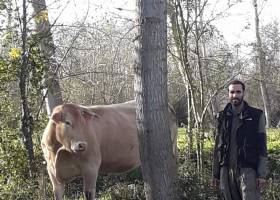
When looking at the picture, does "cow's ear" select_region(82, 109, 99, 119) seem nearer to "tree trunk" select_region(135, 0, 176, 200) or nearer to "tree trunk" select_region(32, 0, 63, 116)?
"tree trunk" select_region(32, 0, 63, 116)

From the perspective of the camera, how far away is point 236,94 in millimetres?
5664

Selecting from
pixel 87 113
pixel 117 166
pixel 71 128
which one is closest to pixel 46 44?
pixel 87 113

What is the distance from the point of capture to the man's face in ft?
18.5

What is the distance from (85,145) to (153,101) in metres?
2.14

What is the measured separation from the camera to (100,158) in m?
7.73

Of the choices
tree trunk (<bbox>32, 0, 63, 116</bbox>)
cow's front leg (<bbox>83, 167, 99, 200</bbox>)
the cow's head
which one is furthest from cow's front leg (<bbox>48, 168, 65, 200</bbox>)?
tree trunk (<bbox>32, 0, 63, 116</bbox>)

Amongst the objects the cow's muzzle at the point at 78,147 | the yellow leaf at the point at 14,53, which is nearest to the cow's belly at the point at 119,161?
the cow's muzzle at the point at 78,147

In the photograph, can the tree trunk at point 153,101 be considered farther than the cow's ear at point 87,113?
No

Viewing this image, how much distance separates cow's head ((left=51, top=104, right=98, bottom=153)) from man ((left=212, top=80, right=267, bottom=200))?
2114 mm

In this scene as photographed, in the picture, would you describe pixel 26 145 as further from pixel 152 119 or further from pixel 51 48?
pixel 152 119

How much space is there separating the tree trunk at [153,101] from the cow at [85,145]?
1.90 m

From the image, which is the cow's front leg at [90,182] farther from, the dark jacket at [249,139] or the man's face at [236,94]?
the man's face at [236,94]

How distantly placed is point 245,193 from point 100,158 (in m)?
2.73

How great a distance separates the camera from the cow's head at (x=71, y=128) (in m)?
7.07
